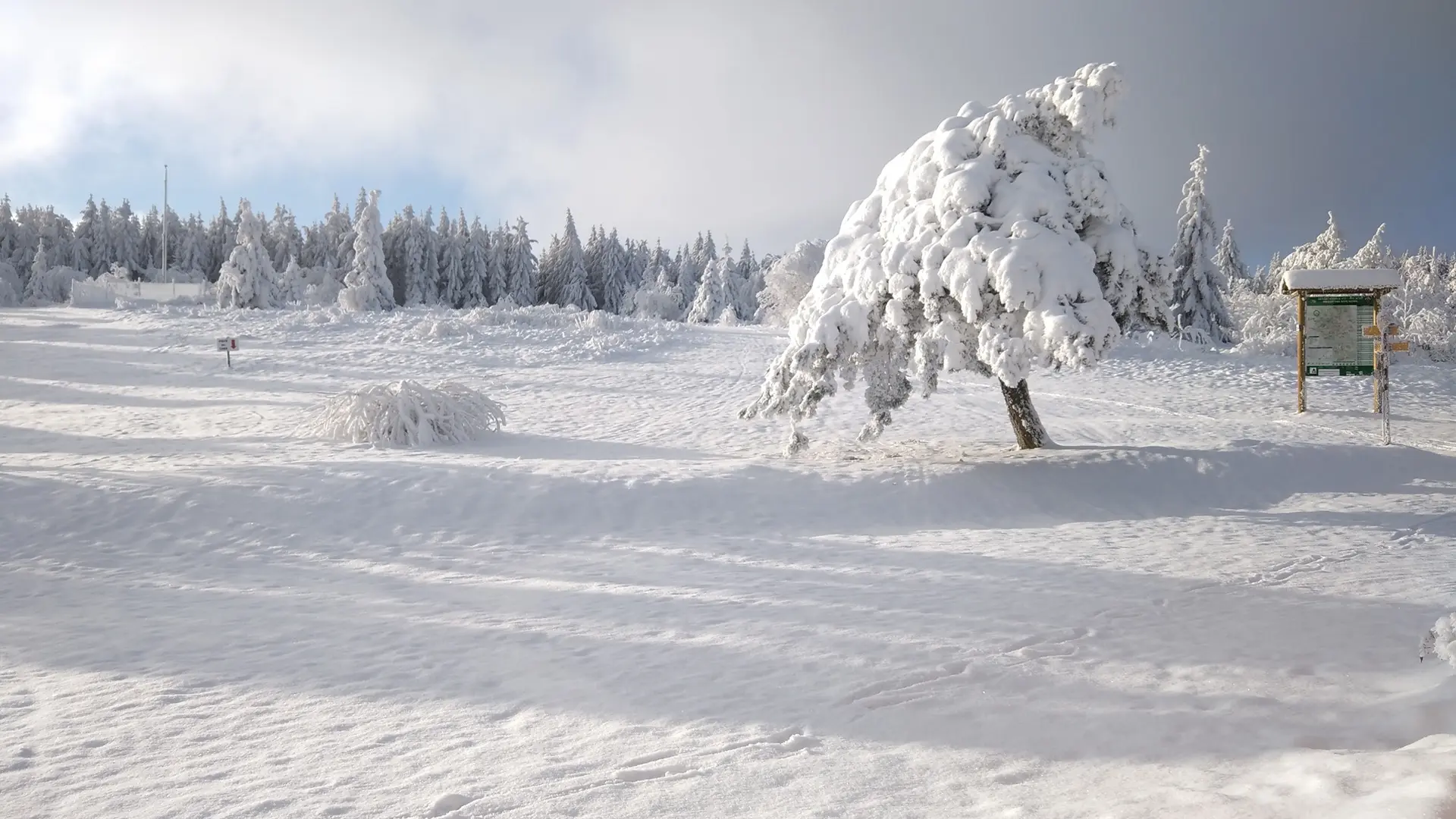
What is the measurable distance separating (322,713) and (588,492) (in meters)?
5.90

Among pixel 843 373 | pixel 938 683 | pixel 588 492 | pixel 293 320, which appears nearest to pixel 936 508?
pixel 843 373

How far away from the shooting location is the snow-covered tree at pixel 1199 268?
33.2 meters

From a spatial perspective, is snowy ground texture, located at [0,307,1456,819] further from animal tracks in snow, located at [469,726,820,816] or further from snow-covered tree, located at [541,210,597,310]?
snow-covered tree, located at [541,210,597,310]

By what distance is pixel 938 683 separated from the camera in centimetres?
491

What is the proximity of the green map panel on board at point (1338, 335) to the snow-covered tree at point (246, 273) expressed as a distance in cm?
4423

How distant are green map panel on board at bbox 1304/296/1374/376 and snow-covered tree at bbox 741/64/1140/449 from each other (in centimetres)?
862

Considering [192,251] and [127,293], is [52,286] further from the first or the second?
[192,251]

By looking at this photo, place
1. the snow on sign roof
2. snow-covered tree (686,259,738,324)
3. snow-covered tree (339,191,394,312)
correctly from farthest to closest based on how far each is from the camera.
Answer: snow-covered tree (686,259,738,324), snow-covered tree (339,191,394,312), the snow on sign roof


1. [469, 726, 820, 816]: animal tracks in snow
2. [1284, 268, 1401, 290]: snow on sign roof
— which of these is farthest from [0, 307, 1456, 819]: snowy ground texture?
[1284, 268, 1401, 290]: snow on sign roof

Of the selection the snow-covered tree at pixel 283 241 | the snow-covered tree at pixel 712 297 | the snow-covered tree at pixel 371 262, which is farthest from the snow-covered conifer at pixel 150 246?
the snow-covered tree at pixel 712 297

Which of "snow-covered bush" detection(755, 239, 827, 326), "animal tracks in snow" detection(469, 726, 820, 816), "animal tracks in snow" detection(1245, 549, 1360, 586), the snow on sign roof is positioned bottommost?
"animal tracks in snow" detection(469, 726, 820, 816)

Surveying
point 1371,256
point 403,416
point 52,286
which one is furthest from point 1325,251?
point 52,286

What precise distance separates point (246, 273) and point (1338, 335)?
4554 cm

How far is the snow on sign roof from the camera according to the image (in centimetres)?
1633
